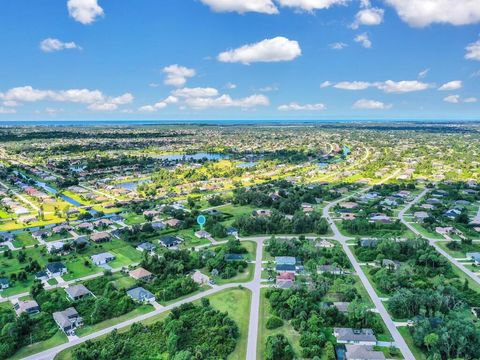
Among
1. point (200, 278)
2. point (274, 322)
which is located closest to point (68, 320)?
point (200, 278)

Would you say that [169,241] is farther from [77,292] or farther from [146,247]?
[77,292]

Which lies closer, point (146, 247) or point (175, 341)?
point (175, 341)

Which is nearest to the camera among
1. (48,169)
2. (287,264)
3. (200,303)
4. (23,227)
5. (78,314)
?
(78,314)

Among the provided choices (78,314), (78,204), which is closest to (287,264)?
(78,314)

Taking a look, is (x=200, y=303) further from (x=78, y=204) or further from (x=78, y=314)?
(x=78, y=204)

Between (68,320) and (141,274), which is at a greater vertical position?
(141,274)

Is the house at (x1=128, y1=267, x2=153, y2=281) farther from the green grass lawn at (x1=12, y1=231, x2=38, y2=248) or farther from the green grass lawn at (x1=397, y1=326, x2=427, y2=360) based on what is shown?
the green grass lawn at (x1=397, y1=326, x2=427, y2=360)

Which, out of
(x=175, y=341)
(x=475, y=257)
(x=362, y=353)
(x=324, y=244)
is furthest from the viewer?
(x=324, y=244)
